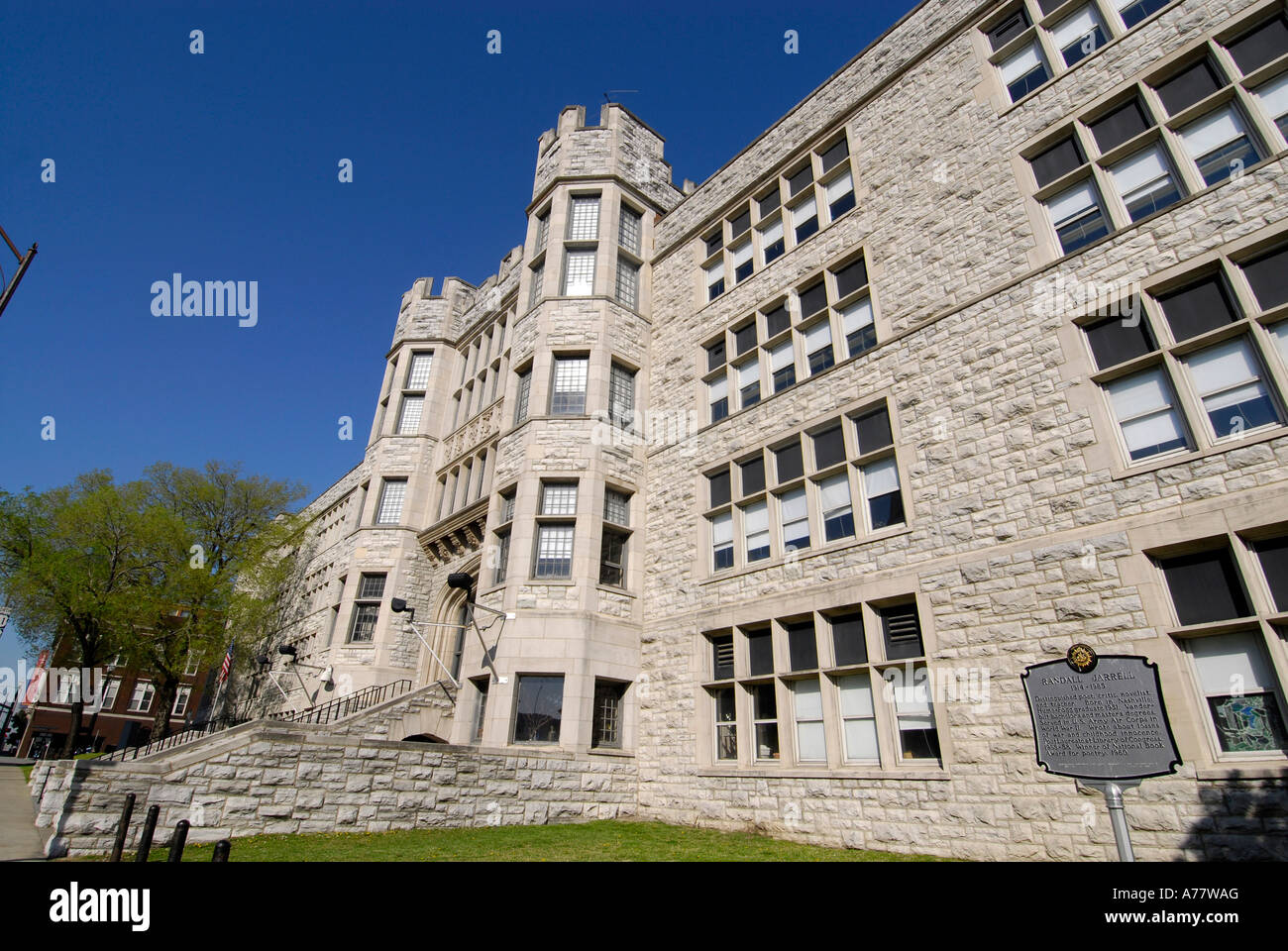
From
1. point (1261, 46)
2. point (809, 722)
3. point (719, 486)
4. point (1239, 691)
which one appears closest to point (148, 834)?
point (809, 722)

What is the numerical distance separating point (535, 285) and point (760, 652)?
14122 millimetres

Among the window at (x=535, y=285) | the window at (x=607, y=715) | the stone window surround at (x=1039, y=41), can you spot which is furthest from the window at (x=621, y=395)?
the stone window surround at (x=1039, y=41)

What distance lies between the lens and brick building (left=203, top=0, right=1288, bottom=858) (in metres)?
8.44

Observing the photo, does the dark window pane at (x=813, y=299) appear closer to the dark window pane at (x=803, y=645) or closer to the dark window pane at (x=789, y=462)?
the dark window pane at (x=789, y=462)

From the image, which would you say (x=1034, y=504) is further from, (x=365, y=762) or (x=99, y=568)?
(x=99, y=568)

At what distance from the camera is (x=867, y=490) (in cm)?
1246

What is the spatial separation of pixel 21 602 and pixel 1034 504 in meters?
40.8

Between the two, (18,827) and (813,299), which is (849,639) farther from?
(18,827)

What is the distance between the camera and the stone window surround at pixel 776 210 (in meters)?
16.0

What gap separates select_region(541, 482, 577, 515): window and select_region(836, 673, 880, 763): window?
315 inches

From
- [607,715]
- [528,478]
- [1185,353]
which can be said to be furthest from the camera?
[528,478]

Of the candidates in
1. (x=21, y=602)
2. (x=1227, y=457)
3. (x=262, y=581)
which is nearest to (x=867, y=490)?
(x=1227, y=457)

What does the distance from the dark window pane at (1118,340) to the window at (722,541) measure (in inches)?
304

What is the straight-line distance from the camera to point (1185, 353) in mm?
9188
